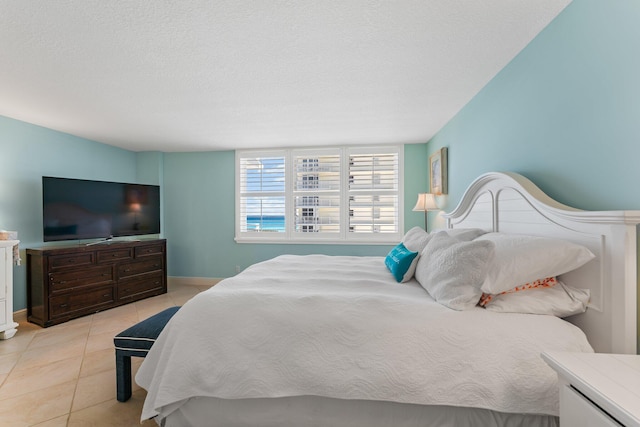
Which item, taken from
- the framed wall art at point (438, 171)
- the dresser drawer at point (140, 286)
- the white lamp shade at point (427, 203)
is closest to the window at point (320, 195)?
the framed wall art at point (438, 171)

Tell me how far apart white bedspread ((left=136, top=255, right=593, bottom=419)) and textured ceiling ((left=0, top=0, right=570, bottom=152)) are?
1.54m

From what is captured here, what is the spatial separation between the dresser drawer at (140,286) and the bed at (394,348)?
9.42 ft

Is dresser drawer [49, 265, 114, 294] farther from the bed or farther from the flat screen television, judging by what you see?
the bed

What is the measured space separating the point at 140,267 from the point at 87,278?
66cm

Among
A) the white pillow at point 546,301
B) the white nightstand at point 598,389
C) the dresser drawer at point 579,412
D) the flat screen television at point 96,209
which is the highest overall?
the flat screen television at point 96,209

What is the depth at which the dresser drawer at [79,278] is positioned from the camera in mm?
3123

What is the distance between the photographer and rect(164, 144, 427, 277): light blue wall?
4.76m

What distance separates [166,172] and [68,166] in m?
1.31

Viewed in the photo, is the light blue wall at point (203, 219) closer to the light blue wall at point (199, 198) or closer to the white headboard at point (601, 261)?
the light blue wall at point (199, 198)

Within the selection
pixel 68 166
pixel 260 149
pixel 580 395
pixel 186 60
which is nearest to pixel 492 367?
pixel 580 395

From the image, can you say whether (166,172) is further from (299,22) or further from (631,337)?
(631,337)

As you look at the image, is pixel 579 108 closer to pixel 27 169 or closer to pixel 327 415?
pixel 327 415

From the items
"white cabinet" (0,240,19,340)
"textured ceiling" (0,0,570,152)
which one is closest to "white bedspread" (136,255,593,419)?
"textured ceiling" (0,0,570,152)

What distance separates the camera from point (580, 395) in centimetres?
85
